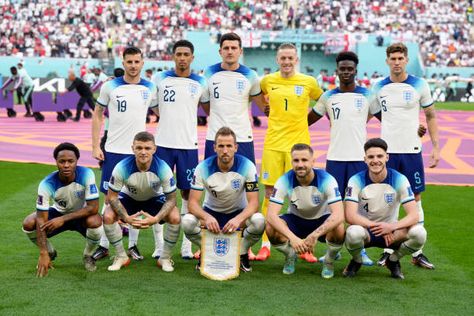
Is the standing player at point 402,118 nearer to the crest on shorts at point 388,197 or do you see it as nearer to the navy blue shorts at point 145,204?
the crest on shorts at point 388,197


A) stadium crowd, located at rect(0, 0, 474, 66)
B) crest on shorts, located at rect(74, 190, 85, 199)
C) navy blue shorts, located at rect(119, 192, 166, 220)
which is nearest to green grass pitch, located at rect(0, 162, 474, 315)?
navy blue shorts, located at rect(119, 192, 166, 220)

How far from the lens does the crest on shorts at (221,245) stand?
7703 mm

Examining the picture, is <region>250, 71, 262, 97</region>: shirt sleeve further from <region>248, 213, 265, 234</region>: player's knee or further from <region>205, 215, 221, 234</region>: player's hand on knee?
<region>205, 215, 221, 234</region>: player's hand on knee

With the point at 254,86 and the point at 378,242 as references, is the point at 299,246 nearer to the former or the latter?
the point at 378,242

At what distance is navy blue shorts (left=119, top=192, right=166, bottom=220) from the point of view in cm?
823

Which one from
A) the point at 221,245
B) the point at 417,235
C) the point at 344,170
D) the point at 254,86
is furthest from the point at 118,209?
the point at 417,235

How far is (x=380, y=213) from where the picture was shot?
25.6 feet

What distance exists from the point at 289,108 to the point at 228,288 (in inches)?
92.6

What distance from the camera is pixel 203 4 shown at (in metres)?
54.7

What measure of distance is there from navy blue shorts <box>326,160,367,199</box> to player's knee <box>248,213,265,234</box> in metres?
1.14

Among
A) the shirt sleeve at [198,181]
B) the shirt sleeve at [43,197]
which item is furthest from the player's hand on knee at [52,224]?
the shirt sleeve at [198,181]

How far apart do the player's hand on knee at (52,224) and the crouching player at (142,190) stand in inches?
17.3

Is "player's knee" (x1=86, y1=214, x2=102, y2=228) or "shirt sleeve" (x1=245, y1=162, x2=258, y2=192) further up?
"shirt sleeve" (x1=245, y1=162, x2=258, y2=192)

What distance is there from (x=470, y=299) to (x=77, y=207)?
149 inches
